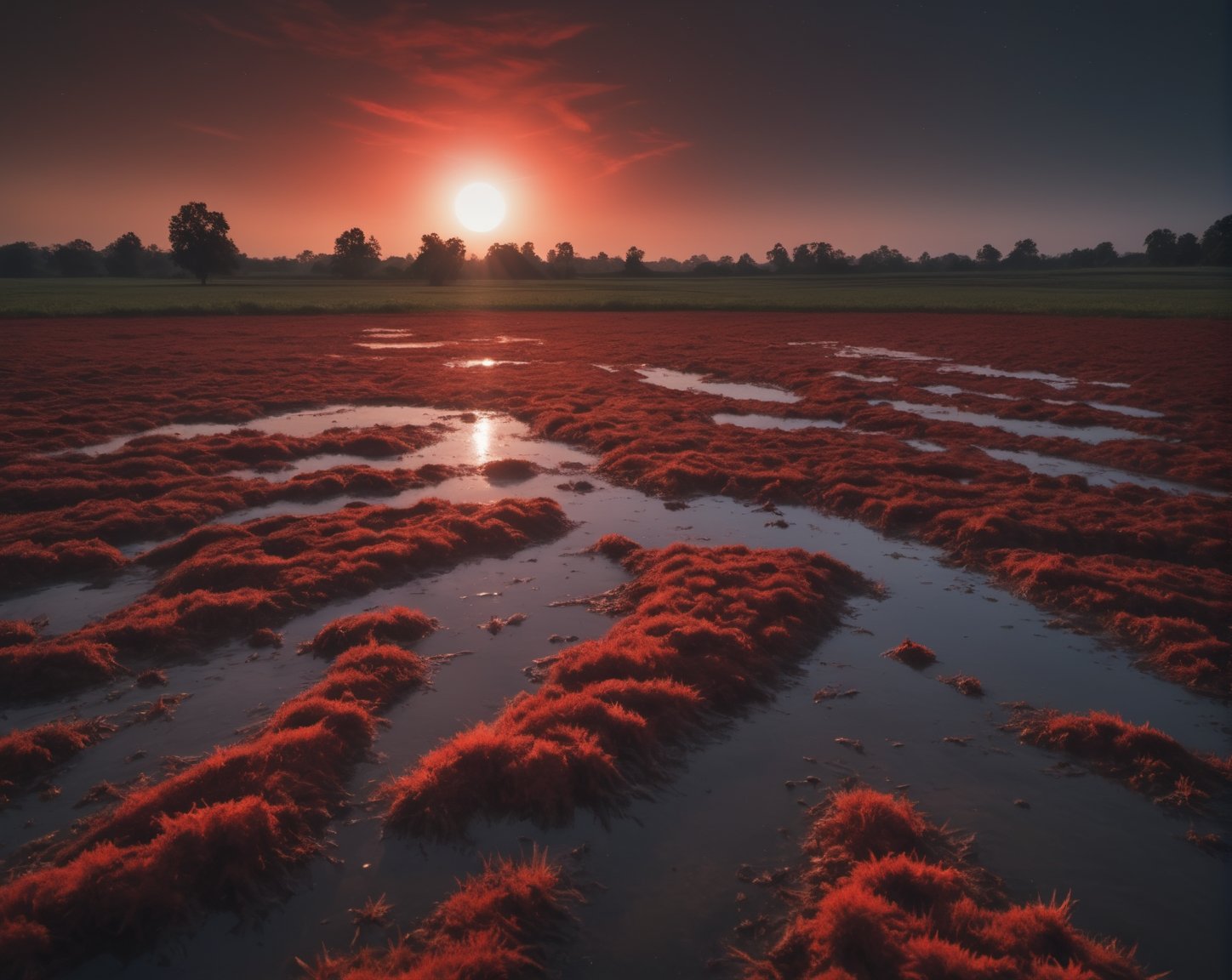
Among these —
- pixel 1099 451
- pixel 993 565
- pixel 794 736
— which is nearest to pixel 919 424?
pixel 1099 451

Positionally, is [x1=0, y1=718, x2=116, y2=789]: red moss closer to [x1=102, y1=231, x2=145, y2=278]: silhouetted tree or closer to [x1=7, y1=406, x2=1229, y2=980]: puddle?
[x1=7, y1=406, x2=1229, y2=980]: puddle

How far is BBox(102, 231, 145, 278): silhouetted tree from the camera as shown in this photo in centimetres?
15988

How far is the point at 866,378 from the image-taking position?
127 ft

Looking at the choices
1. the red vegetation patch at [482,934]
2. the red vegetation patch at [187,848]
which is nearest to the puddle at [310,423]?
the red vegetation patch at [187,848]

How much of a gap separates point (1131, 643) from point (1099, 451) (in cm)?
1435

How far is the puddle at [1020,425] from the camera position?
2548 cm

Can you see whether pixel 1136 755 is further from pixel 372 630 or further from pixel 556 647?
pixel 372 630

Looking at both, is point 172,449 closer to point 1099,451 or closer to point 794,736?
point 794,736

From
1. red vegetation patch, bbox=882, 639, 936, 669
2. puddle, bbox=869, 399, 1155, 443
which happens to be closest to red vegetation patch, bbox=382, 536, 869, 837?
red vegetation patch, bbox=882, 639, 936, 669

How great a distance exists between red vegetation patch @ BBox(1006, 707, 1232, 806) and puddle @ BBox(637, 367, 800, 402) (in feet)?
82.5

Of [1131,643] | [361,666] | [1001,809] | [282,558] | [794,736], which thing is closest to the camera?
[1001,809]

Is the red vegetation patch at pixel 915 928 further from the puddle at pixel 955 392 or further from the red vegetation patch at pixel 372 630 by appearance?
the puddle at pixel 955 392

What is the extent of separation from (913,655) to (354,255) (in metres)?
169

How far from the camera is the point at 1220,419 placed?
26.5 metres
